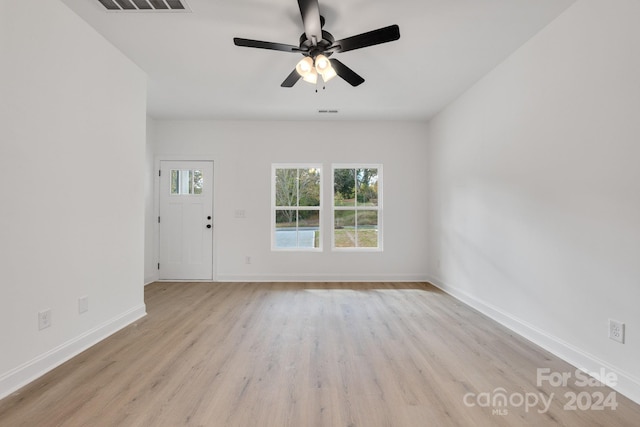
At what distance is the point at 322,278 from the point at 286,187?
1660mm

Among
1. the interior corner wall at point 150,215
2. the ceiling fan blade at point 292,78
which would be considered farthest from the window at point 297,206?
the ceiling fan blade at point 292,78

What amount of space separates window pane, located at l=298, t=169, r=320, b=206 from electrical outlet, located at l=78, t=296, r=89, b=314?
10.5 feet

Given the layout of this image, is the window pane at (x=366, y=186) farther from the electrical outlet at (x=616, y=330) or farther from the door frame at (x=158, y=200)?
the electrical outlet at (x=616, y=330)

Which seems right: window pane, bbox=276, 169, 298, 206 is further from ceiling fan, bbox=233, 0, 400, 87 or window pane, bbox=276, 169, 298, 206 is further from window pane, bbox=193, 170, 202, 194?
ceiling fan, bbox=233, 0, 400, 87

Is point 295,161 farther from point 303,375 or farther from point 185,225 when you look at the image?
point 303,375

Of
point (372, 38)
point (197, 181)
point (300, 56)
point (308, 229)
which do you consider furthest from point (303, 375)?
point (197, 181)

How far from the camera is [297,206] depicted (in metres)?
5.05

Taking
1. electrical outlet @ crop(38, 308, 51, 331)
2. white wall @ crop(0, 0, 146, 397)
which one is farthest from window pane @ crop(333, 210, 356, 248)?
electrical outlet @ crop(38, 308, 51, 331)

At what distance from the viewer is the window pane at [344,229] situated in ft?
16.5

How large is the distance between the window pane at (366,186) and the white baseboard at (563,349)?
2234 mm

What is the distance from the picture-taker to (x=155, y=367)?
2.12 meters

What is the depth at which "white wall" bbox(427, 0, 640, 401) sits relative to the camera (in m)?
1.84

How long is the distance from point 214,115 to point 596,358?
510 cm

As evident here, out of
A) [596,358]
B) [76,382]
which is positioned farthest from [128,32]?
[596,358]
